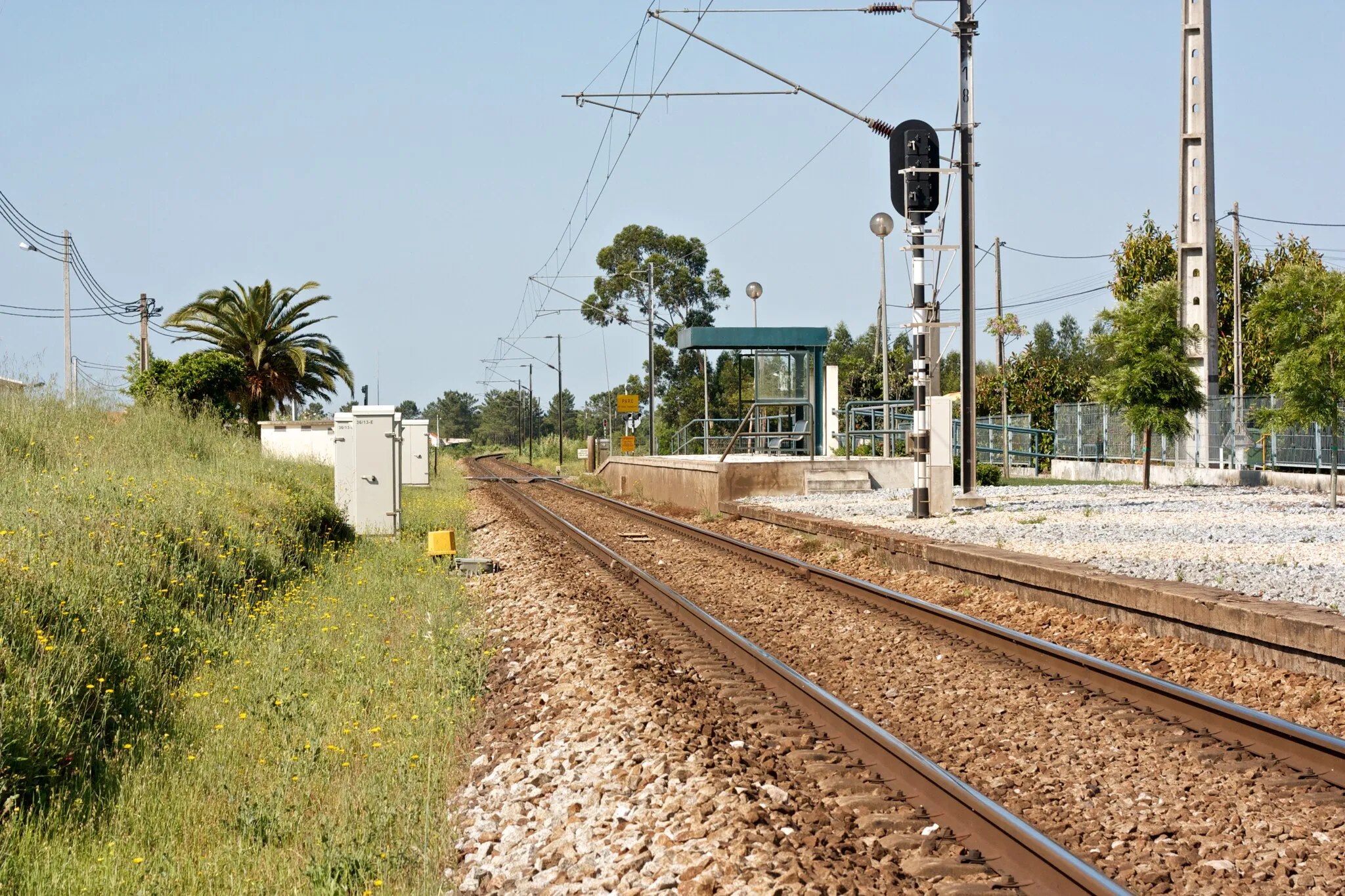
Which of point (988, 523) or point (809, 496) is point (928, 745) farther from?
point (809, 496)

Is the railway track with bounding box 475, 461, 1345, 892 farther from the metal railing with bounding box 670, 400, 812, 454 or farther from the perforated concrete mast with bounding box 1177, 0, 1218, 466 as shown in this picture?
the perforated concrete mast with bounding box 1177, 0, 1218, 466

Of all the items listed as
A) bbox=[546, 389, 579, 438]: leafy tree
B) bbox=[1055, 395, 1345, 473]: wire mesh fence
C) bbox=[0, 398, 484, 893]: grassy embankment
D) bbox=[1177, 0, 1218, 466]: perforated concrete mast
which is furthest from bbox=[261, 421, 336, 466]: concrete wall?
bbox=[546, 389, 579, 438]: leafy tree

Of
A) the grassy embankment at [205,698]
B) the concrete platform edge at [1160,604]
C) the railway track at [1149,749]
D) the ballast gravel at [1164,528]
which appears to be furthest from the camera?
the ballast gravel at [1164,528]

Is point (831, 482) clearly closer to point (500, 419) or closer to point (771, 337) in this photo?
point (771, 337)

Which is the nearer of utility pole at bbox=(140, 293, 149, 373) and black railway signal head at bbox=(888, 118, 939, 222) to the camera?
black railway signal head at bbox=(888, 118, 939, 222)

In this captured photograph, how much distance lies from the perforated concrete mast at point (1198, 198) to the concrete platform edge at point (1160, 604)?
62.2 ft

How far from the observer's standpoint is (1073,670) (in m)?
8.02

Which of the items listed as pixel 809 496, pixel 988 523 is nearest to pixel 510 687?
pixel 988 523

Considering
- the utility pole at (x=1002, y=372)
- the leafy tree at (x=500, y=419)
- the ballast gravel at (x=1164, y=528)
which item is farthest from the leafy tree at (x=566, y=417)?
the ballast gravel at (x=1164, y=528)

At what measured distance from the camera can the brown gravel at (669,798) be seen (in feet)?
15.0

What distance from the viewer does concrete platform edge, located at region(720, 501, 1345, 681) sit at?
765cm

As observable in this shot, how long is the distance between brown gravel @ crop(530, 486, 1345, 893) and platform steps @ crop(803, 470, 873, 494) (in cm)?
1626

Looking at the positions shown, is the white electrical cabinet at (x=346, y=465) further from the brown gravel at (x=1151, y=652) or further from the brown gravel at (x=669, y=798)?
the brown gravel at (x=669, y=798)

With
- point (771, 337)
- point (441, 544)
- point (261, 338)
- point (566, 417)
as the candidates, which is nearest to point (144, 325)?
point (261, 338)
